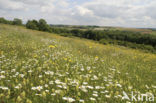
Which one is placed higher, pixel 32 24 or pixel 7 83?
pixel 32 24

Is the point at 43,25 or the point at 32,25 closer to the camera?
the point at 32,25

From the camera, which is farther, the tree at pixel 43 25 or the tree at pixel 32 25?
the tree at pixel 43 25

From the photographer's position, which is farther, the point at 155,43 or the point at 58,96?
the point at 155,43

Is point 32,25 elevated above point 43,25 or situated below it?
below

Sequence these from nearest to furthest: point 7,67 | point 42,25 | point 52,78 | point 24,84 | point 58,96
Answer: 1. point 58,96
2. point 24,84
3. point 52,78
4. point 7,67
5. point 42,25

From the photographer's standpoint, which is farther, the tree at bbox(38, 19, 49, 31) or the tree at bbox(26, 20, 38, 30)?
the tree at bbox(38, 19, 49, 31)

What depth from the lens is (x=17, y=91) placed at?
3.06 m

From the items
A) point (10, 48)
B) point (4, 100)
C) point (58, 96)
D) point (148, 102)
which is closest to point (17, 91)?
point (4, 100)

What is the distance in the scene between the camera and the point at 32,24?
66.8 m

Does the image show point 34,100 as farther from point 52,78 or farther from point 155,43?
point 155,43

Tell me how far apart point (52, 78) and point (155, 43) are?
57.8 metres

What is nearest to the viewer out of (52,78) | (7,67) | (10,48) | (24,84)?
(24,84)

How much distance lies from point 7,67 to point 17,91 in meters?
1.44

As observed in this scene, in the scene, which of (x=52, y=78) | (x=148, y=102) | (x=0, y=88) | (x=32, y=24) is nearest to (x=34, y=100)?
(x=0, y=88)
